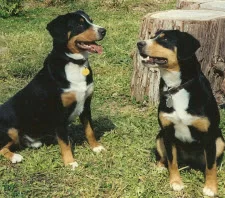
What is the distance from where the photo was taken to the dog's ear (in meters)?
3.85

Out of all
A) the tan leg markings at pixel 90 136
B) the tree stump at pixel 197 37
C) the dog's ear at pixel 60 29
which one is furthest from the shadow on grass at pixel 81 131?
the dog's ear at pixel 60 29

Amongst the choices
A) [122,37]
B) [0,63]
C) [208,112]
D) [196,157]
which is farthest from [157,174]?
[122,37]

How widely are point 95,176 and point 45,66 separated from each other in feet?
3.83

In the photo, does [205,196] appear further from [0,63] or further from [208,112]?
[0,63]

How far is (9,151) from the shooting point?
432 cm

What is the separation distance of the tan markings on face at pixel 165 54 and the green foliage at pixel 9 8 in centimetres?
862

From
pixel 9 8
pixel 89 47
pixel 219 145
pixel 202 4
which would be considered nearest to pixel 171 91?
pixel 219 145

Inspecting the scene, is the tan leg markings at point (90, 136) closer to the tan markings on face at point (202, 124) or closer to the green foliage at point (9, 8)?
the tan markings on face at point (202, 124)

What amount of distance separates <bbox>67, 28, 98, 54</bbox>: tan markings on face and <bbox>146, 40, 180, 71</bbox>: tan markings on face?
0.73 m

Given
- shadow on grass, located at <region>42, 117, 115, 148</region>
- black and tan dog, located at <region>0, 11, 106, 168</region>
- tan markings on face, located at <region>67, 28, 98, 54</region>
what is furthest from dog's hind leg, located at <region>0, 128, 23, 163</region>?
tan markings on face, located at <region>67, 28, 98, 54</region>

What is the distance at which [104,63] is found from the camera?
23.0ft

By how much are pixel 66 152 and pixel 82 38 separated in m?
1.11

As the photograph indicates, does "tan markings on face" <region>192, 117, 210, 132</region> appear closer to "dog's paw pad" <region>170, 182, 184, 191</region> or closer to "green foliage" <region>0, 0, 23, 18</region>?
"dog's paw pad" <region>170, 182, 184, 191</region>

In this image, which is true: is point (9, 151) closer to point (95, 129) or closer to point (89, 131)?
point (89, 131)
